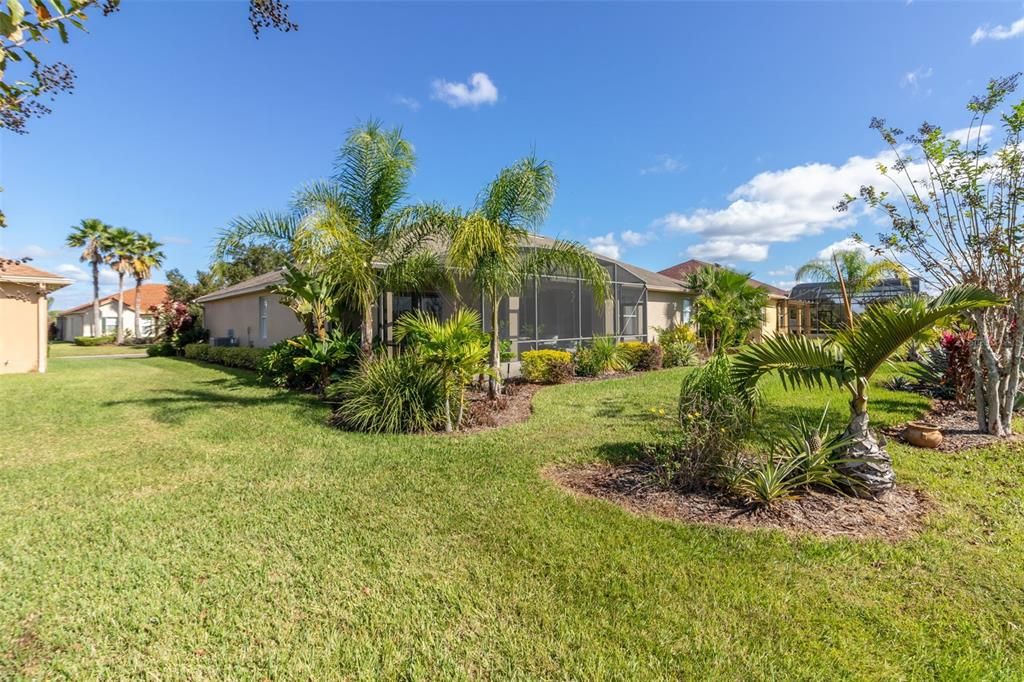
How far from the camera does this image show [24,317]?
15.0 metres

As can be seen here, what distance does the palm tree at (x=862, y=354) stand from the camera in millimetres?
4273

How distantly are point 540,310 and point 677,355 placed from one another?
17.5 feet

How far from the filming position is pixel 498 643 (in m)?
2.60

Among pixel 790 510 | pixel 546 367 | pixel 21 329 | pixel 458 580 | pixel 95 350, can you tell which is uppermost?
pixel 21 329

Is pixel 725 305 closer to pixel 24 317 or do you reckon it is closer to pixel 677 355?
pixel 677 355

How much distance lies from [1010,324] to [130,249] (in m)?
48.0

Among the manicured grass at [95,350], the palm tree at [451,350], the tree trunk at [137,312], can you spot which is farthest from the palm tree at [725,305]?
the tree trunk at [137,312]

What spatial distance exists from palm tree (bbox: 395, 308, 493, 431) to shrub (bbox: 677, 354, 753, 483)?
377 cm

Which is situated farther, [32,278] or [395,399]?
[32,278]

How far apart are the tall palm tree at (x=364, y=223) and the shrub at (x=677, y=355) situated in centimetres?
1009

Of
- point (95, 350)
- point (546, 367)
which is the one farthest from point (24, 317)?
point (95, 350)

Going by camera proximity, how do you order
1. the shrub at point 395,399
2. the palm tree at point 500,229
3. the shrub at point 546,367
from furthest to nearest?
the shrub at point 546,367 → the palm tree at point 500,229 → the shrub at point 395,399

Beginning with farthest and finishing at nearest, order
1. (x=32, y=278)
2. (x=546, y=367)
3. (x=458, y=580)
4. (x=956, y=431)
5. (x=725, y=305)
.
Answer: (x=725, y=305), (x=32, y=278), (x=546, y=367), (x=956, y=431), (x=458, y=580)

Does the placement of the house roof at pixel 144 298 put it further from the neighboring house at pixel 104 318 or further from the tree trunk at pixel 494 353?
the tree trunk at pixel 494 353
